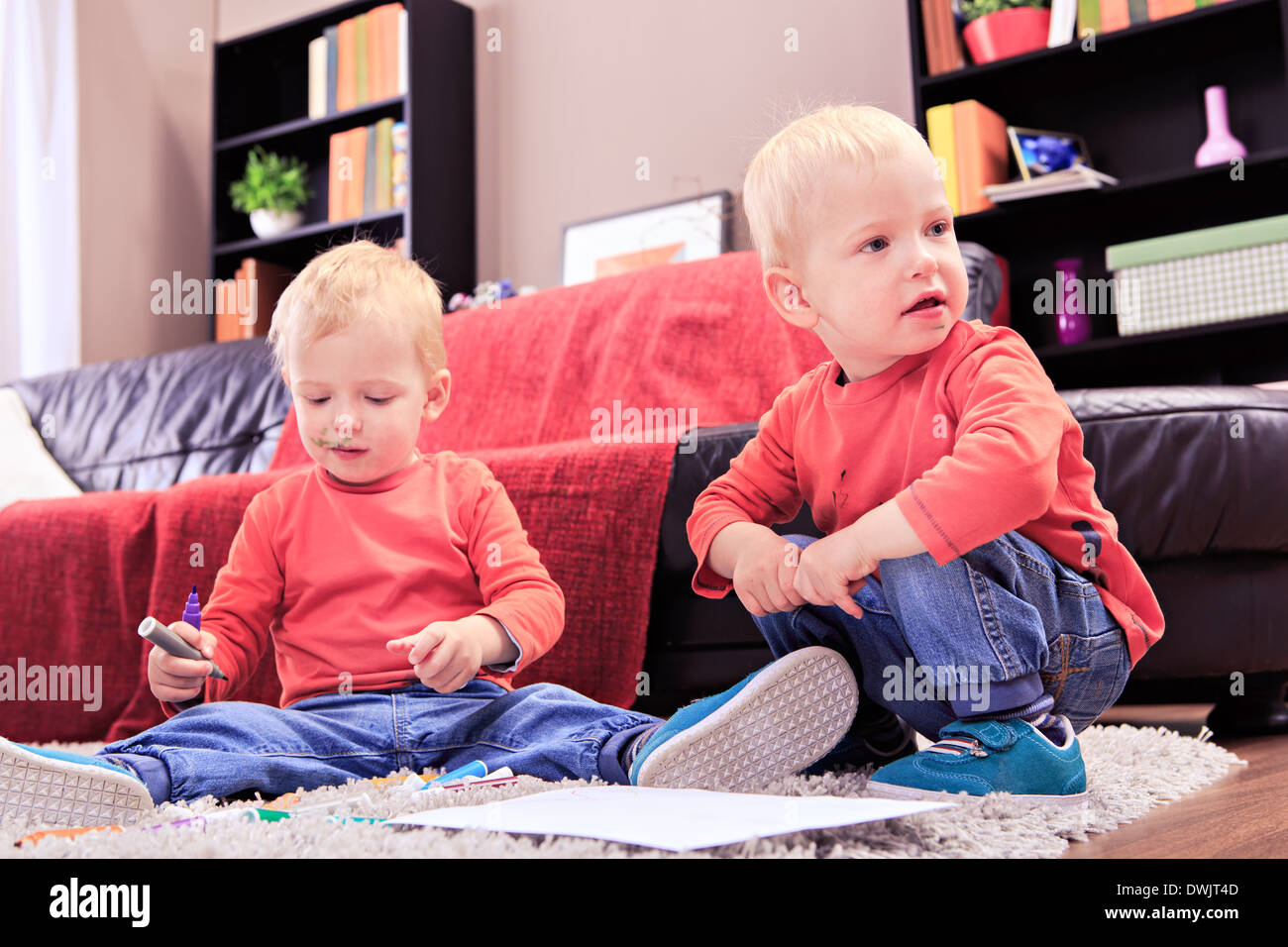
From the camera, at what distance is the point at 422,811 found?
0.76 metres

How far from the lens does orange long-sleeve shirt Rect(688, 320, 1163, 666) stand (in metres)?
0.77

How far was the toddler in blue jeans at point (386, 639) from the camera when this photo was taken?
85 centimetres

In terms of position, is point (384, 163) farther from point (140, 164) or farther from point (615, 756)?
point (615, 756)

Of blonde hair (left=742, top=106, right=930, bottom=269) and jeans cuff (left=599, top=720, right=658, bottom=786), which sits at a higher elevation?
blonde hair (left=742, top=106, right=930, bottom=269)

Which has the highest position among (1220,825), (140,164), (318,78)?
(318,78)

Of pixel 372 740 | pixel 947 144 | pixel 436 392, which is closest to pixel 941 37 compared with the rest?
pixel 947 144

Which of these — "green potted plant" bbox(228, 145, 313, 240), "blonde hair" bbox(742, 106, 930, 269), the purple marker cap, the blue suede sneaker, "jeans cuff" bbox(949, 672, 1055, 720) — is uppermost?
"green potted plant" bbox(228, 145, 313, 240)

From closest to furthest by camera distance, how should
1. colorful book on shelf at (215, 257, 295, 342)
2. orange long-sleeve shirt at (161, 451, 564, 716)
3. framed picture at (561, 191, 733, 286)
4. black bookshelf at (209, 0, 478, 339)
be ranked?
orange long-sleeve shirt at (161, 451, 564, 716)
framed picture at (561, 191, 733, 286)
black bookshelf at (209, 0, 478, 339)
colorful book on shelf at (215, 257, 295, 342)

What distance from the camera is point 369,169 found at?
326 cm

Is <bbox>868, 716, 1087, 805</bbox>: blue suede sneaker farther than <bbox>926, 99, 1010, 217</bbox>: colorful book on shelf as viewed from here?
No

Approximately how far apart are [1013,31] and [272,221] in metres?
2.22

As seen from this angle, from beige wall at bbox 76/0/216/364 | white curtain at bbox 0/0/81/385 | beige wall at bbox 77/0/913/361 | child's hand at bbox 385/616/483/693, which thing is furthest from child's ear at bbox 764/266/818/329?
beige wall at bbox 76/0/216/364

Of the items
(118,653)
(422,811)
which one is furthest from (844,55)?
(422,811)

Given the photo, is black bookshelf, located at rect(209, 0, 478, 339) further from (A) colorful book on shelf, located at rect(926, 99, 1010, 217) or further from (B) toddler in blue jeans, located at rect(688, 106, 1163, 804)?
(B) toddler in blue jeans, located at rect(688, 106, 1163, 804)
